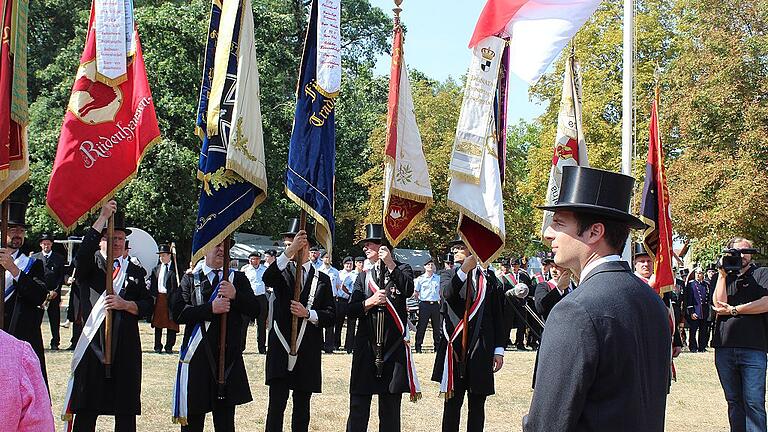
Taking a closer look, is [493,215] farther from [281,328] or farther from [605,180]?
[605,180]

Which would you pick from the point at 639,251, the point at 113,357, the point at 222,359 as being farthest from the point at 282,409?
the point at 639,251

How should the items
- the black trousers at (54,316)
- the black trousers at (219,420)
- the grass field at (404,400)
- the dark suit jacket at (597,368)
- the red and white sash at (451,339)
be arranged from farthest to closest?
the black trousers at (54,316) < the grass field at (404,400) < the red and white sash at (451,339) < the black trousers at (219,420) < the dark suit jacket at (597,368)

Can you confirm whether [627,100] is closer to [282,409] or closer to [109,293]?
[282,409]

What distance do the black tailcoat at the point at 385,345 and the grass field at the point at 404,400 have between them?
1.98 metres

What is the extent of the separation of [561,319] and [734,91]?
2738cm

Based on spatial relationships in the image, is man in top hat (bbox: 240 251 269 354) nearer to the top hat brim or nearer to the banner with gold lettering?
the banner with gold lettering

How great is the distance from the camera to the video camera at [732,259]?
988 cm

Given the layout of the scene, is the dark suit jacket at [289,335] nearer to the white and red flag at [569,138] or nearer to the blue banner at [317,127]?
the blue banner at [317,127]

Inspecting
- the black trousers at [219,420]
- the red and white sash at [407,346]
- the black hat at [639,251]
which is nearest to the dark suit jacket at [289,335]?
the red and white sash at [407,346]

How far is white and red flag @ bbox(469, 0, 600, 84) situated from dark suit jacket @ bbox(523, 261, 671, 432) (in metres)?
6.38

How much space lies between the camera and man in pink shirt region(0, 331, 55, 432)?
9.64ft

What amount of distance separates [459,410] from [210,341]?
289 cm

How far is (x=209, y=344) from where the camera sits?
8250 millimetres

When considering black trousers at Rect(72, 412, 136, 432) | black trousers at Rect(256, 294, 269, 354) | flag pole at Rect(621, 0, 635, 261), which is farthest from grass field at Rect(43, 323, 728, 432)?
flag pole at Rect(621, 0, 635, 261)
